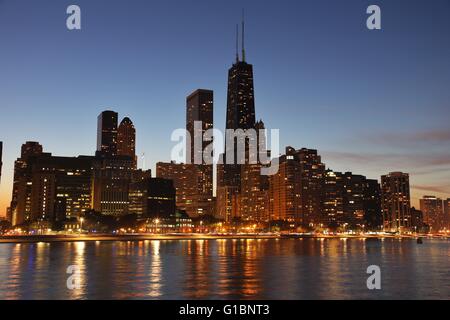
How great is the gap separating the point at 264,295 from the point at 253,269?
89.7 ft

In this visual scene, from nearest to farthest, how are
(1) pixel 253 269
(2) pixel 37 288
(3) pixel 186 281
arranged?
(2) pixel 37 288 < (3) pixel 186 281 < (1) pixel 253 269

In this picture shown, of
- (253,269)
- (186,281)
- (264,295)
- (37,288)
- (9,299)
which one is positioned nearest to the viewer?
(9,299)

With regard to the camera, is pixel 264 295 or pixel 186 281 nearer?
pixel 264 295

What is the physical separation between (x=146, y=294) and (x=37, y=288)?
13.8 metres
